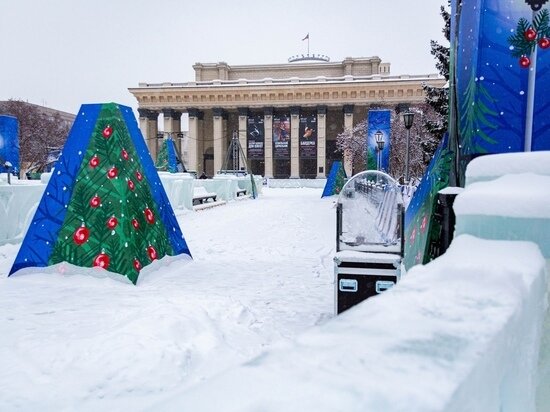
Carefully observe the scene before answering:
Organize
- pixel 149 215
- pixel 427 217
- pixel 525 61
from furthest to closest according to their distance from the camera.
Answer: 1. pixel 149 215
2. pixel 427 217
3. pixel 525 61

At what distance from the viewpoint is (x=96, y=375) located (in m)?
3.24

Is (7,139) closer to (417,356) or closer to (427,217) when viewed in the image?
(427,217)

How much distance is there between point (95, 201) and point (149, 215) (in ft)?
2.91

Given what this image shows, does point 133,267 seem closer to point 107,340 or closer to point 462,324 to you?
point 107,340

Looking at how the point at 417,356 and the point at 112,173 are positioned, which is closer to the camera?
the point at 417,356

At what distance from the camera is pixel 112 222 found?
5992 mm

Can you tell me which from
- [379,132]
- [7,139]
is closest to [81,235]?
[379,132]

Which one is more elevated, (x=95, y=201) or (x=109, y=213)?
(x=95, y=201)

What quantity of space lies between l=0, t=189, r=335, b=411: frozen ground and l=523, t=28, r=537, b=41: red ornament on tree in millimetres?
3559

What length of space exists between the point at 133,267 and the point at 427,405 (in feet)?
18.5

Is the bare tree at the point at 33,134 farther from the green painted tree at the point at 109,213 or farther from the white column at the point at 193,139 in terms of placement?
the green painted tree at the point at 109,213

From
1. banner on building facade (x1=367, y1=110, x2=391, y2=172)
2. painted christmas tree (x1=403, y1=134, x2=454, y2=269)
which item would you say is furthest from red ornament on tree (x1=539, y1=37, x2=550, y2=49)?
banner on building facade (x1=367, y1=110, x2=391, y2=172)

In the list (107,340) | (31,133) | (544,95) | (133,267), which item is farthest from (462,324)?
(31,133)

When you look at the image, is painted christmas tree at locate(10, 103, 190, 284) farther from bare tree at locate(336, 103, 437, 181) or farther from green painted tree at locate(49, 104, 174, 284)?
bare tree at locate(336, 103, 437, 181)
